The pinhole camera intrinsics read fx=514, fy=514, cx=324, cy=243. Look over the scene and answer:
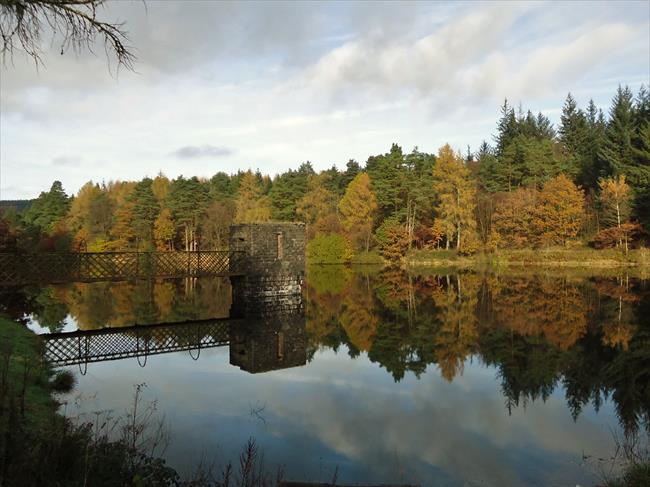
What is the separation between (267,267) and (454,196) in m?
29.9

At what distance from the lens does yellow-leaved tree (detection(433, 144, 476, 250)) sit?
45.3 metres

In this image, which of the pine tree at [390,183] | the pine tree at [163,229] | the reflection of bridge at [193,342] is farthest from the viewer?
the pine tree at [163,229]

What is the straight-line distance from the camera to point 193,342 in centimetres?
1466

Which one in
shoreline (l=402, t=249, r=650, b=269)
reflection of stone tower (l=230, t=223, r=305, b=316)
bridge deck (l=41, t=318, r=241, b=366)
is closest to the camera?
bridge deck (l=41, t=318, r=241, b=366)

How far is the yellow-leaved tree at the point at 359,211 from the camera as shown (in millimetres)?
52188

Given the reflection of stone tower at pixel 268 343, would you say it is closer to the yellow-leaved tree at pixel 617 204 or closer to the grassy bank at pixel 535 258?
the grassy bank at pixel 535 258

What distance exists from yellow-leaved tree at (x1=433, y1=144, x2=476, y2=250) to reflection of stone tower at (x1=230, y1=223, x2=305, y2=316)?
1063 inches

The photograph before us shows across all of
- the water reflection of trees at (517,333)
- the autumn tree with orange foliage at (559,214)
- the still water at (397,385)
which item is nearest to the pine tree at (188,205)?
the water reflection of trees at (517,333)

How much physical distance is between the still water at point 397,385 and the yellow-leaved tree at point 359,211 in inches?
1210

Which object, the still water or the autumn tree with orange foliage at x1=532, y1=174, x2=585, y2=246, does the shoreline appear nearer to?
the autumn tree with orange foliage at x1=532, y1=174, x2=585, y2=246

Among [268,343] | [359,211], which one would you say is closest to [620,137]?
[359,211]

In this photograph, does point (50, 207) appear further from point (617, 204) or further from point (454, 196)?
point (617, 204)

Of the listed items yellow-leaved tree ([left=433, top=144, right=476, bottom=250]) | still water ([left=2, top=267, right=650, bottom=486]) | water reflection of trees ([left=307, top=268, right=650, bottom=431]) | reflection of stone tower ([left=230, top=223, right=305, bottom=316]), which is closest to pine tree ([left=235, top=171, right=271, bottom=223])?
yellow-leaved tree ([left=433, top=144, right=476, bottom=250])

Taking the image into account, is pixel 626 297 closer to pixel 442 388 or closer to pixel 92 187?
pixel 442 388
